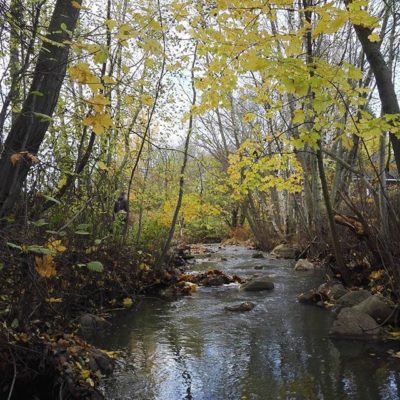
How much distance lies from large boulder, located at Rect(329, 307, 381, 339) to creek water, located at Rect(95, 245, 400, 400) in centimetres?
17

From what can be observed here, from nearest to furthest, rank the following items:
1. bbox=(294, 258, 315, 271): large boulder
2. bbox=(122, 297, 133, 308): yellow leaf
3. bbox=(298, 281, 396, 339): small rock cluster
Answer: bbox=(298, 281, 396, 339): small rock cluster → bbox=(122, 297, 133, 308): yellow leaf → bbox=(294, 258, 315, 271): large boulder

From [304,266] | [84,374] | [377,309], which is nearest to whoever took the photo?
[84,374]

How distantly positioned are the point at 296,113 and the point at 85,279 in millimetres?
3922

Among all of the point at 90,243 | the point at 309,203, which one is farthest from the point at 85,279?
the point at 309,203

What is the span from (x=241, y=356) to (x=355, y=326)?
5.05 ft

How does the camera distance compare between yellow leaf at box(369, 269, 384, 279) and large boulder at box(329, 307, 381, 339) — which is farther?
yellow leaf at box(369, 269, 384, 279)

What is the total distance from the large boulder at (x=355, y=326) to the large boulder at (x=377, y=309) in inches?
9.4

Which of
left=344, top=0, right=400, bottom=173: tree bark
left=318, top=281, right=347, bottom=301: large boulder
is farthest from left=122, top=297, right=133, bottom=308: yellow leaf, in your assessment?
left=344, top=0, right=400, bottom=173: tree bark

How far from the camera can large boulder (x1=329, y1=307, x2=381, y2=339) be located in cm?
517

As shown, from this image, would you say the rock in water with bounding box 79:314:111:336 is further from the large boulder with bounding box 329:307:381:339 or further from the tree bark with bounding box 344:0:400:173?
the tree bark with bounding box 344:0:400:173

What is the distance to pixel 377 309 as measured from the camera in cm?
559

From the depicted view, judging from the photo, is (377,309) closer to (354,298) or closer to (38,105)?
(354,298)

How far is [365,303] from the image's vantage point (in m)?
5.77

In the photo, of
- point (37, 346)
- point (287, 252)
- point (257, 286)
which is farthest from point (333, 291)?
Result: point (287, 252)
